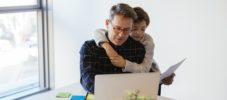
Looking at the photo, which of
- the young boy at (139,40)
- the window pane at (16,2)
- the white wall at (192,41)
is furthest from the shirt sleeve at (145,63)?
the window pane at (16,2)

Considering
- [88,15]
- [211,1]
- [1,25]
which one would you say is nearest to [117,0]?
[88,15]

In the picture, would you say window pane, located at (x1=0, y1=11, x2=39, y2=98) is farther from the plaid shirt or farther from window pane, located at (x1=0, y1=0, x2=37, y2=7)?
the plaid shirt

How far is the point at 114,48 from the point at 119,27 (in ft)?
0.64

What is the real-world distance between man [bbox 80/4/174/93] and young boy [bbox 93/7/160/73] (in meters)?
0.02

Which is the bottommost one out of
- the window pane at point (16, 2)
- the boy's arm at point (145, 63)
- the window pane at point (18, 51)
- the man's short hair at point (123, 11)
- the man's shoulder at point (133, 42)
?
the window pane at point (18, 51)

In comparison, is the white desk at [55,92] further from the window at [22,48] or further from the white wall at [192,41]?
the window at [22,48]

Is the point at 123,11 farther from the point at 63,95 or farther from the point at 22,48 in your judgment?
the point at 22,48

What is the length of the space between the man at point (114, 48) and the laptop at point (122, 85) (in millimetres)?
356

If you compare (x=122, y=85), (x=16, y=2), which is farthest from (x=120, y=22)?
(x=16, y=2)

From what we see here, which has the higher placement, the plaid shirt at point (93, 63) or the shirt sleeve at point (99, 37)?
the shirt sleeve at point (99, 37)

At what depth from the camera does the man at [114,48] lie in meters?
1.70

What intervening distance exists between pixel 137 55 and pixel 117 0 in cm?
117

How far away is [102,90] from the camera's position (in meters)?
1.39

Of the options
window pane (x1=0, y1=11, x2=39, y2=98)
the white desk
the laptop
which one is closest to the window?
window pane (x1=0, y1=11, x2=39, y2=98)
